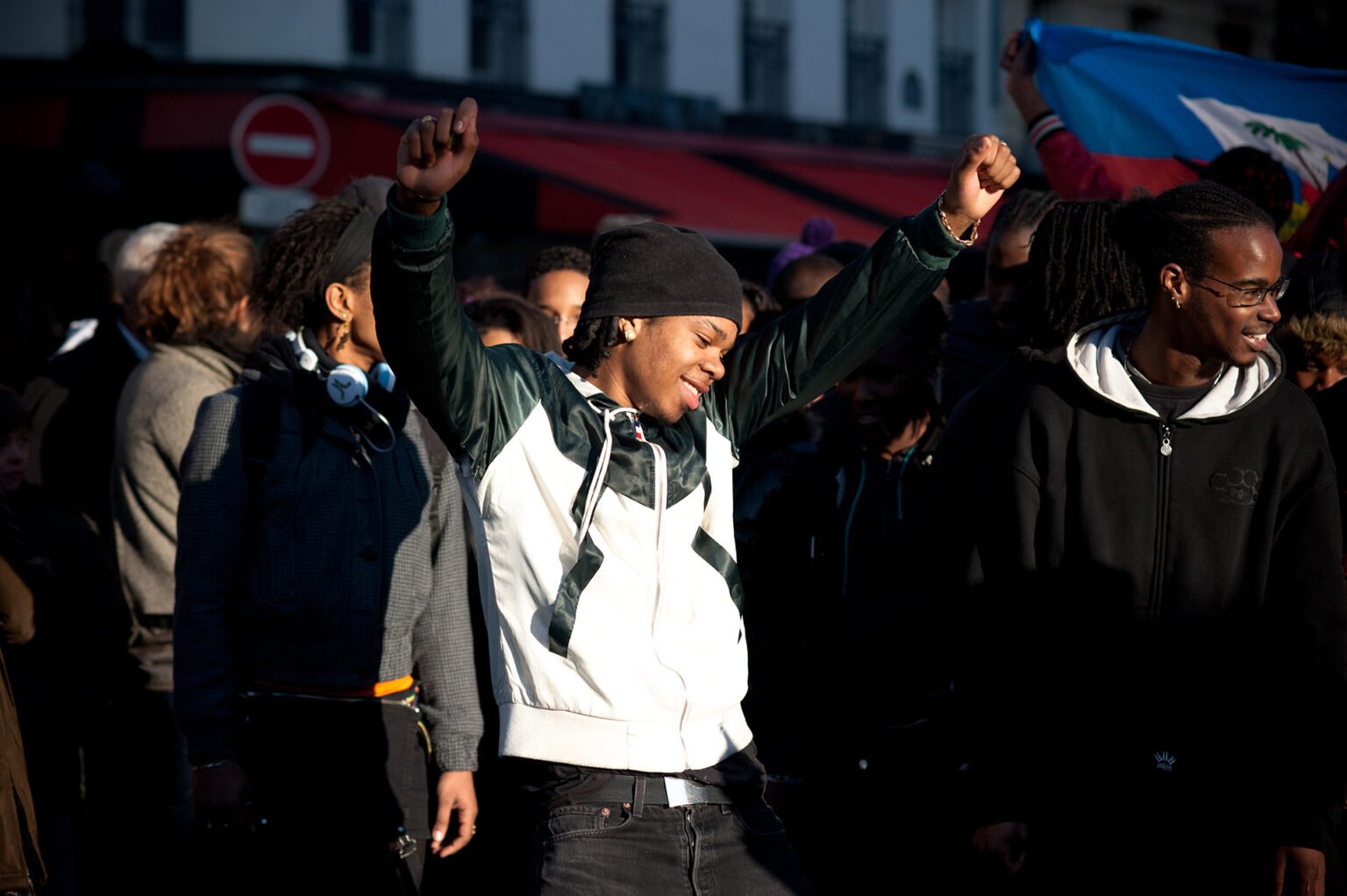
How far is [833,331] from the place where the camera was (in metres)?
3.20

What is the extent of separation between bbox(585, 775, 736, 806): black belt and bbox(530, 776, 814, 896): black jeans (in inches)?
0.4

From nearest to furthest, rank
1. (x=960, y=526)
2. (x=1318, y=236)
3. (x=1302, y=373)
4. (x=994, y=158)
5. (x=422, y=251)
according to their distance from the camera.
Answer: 1. (x=422, y=251)
2. (x=994, y=158)
3. (x=960, y=526)
4. (x=1302, y=373)
5. (x=1318, y=236)

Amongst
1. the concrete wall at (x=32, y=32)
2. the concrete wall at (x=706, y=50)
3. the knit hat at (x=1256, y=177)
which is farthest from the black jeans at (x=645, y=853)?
the concrete wall at (x=706, y=50)

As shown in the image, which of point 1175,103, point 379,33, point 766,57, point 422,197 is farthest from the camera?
point 766,57

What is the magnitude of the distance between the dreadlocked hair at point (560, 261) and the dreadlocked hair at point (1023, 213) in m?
1.74

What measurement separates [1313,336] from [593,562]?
2229 millimetres

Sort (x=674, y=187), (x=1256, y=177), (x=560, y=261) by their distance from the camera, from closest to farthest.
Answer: (x=1256, y=177)
(x=560, y=261)
(x=674, y=187)

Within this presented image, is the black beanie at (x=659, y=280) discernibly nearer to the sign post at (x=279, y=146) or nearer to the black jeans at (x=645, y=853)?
the black jeans at (x=645, y=853)

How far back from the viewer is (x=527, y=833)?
3.21 metres

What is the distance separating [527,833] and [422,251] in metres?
1.23

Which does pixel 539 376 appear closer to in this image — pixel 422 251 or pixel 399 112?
pixel 422 251

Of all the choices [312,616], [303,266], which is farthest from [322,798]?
[303,266]

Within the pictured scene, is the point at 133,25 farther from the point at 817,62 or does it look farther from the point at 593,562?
the point at 593,562

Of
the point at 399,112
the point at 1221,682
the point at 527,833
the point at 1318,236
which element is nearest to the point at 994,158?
the point at 1221,682
